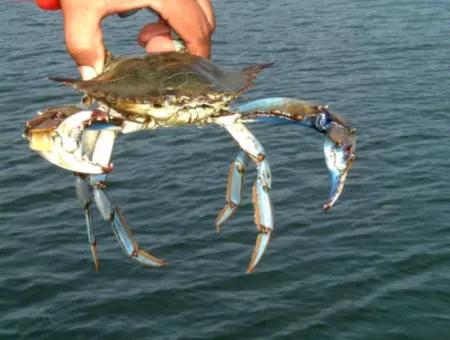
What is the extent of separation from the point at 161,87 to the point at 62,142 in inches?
38.2

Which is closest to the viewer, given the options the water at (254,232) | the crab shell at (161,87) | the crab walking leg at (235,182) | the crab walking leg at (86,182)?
the crab shell at (161,87)

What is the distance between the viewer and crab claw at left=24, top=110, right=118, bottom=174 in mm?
5918

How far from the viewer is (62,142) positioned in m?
5.93

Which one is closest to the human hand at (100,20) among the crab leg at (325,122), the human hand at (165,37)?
the human hand at (165,37)

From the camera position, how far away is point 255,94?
85.7 ft

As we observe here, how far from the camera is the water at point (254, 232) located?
1526cm

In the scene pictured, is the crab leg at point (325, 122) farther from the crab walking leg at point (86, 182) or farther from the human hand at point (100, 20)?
the crab walking leg at point (86, 182)

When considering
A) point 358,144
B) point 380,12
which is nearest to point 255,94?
point 358,144

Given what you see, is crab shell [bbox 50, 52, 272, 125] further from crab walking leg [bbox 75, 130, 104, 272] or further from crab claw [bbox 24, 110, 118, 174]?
crab claw [bbox 24, 110, 118, 174]

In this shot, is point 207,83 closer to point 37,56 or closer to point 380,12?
point 37,56

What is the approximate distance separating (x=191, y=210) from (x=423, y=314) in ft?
18.7

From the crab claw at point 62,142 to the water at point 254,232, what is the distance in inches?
363

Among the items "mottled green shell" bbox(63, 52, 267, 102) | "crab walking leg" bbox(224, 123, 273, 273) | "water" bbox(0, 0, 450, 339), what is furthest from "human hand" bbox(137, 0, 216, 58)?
"water" bbox(0, 0, 450, 339)

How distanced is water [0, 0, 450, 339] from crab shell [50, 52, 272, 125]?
8703mm
